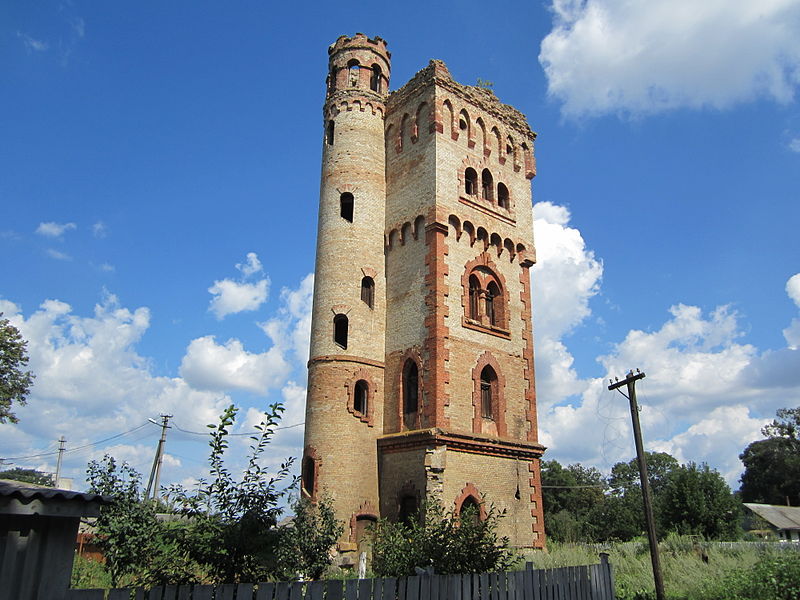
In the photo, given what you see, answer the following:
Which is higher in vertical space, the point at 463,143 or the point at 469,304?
the point at 463,143

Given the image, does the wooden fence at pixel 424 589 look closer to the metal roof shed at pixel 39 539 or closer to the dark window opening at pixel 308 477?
the metal roof shed at pixel 39 539

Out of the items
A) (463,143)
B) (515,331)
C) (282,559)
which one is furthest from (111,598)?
(463,143)

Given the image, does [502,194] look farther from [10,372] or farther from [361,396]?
[10,372]

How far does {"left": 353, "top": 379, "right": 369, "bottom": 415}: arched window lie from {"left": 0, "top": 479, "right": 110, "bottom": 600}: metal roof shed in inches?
674

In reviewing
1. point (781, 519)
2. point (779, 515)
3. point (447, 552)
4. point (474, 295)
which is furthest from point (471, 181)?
point (779, 515)

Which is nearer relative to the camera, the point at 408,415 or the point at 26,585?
the point at 26,585

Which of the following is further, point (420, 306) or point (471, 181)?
point (471, 181)

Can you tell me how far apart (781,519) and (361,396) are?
4939cm

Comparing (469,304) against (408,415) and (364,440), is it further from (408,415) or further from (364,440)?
(364,440)

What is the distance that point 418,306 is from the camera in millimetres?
24375

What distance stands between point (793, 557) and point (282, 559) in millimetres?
13178

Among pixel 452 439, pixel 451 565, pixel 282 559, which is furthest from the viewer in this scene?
pixel 452 439

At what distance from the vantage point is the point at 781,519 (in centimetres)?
5584

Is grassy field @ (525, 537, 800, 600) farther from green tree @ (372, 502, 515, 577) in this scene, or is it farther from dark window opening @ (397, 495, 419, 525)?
green tree @ (372, 502, 515, 577)
